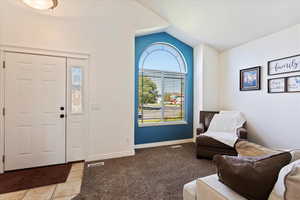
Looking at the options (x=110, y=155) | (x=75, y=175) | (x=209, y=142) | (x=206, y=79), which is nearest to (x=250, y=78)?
(x=206, y=79)

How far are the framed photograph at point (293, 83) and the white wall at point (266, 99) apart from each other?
0.09m

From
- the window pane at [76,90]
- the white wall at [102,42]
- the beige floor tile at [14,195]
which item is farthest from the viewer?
the window pane at [76,90]

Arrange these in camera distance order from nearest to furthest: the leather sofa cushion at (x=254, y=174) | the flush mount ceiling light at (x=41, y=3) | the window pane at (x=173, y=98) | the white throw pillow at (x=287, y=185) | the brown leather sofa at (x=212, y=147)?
the white throw pillow at (x=287, y=185), the leather sofa cushion at (x=254, y=174), the flush mount ceiling light at (x=41, y=3), the brown leather sofa at (x=212, y=147), the window pane at (x=173, y=98)

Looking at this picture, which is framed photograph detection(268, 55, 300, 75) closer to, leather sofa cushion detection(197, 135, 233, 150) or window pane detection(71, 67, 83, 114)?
leather sofa cushion detection(197, 135, 233, 150)

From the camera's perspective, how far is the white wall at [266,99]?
250cm

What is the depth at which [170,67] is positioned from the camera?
412 cm

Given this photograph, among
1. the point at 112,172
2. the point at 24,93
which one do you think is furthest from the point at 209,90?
the point at 24,93

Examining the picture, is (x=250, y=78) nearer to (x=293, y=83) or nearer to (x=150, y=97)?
(x=293, y=83)

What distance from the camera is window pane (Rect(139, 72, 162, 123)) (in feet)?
12.4

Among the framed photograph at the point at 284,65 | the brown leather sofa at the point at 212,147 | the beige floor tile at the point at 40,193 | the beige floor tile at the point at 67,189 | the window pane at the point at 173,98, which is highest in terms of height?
the framed photograph at the point at 284,65

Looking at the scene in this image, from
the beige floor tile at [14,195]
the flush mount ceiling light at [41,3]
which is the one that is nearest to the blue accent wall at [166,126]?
the flush mount ceiling light at [41,3]

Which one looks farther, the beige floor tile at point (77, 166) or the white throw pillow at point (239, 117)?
the white throw pillow at point (239, 117)

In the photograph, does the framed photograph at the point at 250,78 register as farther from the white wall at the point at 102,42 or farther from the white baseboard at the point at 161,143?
the white wall at the point at 102,42

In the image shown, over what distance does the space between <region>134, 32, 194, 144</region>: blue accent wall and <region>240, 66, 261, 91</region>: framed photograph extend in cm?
127
